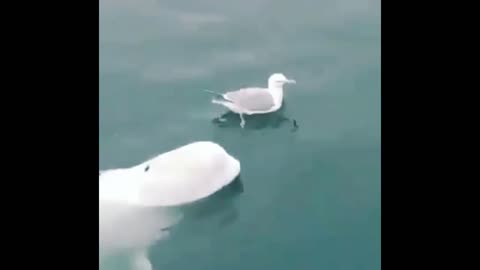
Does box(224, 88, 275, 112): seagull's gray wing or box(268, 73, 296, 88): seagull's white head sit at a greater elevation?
box(268, 73, 296, 88): seagull's white head

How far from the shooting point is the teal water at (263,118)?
4.62 ft

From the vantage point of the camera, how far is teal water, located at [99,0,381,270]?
1.41 meters

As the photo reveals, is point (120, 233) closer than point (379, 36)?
Yes

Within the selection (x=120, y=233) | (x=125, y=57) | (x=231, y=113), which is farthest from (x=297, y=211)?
(x=125, y=57)

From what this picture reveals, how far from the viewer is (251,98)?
1.46 metres

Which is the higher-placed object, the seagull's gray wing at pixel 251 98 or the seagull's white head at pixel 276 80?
the seagull's white head at pixel 276 80

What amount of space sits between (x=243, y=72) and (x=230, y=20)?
0.36ft

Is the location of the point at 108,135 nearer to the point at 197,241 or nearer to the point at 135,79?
the point at 135,79

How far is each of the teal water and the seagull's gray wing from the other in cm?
2

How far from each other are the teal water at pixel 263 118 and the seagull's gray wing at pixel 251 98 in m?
0.02

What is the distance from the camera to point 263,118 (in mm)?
1473

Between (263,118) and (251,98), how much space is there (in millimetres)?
49

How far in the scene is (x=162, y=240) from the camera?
1.38m

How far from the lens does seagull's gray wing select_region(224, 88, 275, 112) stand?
4.79 feet
